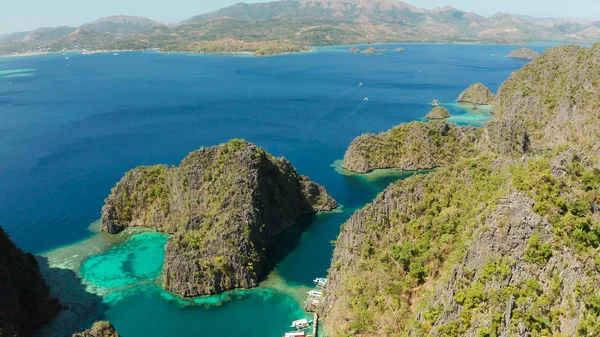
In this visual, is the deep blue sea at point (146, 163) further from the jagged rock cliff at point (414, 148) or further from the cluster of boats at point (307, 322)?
the jagged rock cliff at point (414, 148)

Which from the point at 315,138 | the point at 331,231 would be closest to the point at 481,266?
the point at 331,231

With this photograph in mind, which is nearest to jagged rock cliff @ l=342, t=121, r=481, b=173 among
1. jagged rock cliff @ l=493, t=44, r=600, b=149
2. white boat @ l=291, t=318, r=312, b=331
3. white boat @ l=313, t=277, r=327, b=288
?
jagged rock cliff @ l=493, t=44, r=600, b=149

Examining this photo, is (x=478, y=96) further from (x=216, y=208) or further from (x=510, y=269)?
(x=510, y=269)

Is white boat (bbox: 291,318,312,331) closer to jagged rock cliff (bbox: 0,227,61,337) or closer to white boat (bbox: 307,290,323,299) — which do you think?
white boat (bbox: 307,290,323,299)

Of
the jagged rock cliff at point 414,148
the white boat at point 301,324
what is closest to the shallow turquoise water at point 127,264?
the white boat at point 301,324

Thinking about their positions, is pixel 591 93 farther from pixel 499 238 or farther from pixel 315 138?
pixel 499 238

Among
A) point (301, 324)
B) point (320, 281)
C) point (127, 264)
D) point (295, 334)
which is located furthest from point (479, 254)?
point (127, 264)
